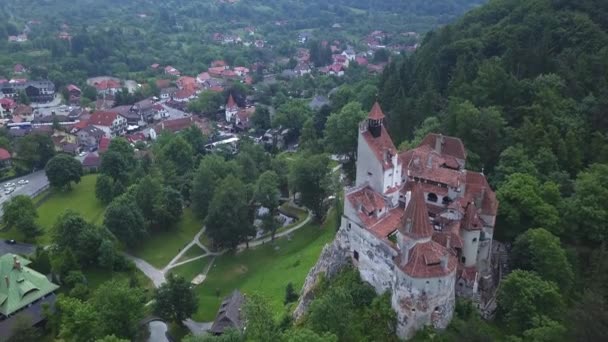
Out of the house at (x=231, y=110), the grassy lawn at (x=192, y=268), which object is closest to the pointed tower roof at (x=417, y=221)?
the grassy lawn at (x=192, y=268)

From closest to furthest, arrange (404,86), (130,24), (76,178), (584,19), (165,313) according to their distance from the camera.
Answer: (165,313), (584,19), (76,178), (404,86), (130,24)

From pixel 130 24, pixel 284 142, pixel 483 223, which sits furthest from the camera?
pixel 130 24

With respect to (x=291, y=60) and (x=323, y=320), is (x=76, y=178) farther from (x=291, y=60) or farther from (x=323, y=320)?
(x=291, y=60)

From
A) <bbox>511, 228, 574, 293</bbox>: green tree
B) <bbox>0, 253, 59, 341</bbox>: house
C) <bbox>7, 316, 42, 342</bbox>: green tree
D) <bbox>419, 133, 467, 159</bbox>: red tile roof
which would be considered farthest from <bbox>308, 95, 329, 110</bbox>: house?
<bbox>7, 316, 42, 342</bbox>: green tree

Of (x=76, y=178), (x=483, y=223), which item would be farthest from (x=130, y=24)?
(x=483, y=223)

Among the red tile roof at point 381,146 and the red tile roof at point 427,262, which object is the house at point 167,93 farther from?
the red tile roof at point 427,262

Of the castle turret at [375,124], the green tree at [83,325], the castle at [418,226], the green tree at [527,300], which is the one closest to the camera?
the castle at [418,226]

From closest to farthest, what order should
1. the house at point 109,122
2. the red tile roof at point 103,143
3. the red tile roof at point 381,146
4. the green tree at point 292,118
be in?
1. the red tile roof at point 381,146
2. the red tile roof at point 103,143
3. the house at point 109,122
4. the green tree at point 292,118
